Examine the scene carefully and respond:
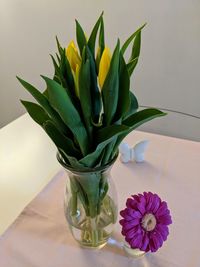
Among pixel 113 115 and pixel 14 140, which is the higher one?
pixel 113 115

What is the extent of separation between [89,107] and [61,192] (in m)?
0.39

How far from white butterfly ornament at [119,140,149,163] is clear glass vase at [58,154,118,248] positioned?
270 millimetres

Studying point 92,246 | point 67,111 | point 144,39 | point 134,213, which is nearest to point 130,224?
point 134,213

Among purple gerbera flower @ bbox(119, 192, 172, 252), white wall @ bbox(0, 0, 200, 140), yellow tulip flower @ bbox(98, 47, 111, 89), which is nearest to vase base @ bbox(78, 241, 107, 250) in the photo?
purple gerbera flower @ bbox(119, 192, 172, 252)

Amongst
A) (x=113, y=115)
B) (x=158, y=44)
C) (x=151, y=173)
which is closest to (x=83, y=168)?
(x=113, y=115)

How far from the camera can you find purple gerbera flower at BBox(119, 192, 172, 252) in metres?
0.61

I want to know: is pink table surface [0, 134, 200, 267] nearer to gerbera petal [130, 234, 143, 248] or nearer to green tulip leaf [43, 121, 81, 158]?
gerbera petal [130, 234, 143, 248]

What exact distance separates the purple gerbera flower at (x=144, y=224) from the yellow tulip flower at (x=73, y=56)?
0.29m

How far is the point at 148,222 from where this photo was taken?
62cm

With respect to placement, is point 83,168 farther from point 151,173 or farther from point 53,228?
point 151,173

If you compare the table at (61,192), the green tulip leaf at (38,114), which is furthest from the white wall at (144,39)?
the green tulip leaf at (38,114)

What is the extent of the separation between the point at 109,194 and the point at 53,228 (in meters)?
0.19

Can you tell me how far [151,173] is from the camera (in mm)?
918

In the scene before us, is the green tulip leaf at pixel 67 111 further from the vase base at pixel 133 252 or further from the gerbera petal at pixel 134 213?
the vase base at pixel 133 252
